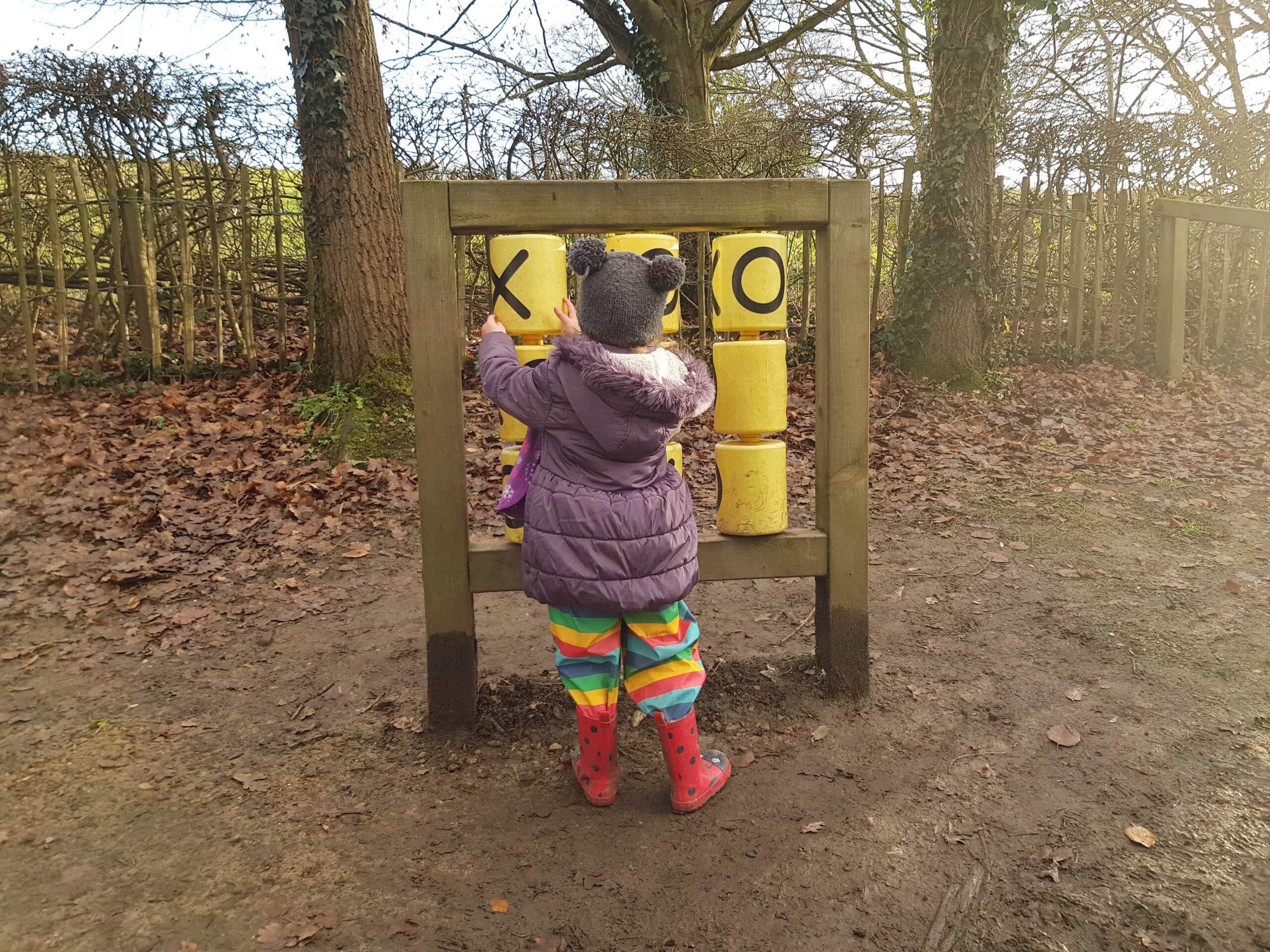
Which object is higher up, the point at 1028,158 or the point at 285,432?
the point at 1028,158

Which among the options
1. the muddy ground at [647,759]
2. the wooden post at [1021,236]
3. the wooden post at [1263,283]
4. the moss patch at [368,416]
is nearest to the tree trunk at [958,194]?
the wooden post at [1021,236]

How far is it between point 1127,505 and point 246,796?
516 centimetres

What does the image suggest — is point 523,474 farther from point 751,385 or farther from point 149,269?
point 149,269

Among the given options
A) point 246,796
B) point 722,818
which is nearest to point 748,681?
point 722,818

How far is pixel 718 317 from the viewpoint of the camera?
3068mm

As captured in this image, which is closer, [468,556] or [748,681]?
[468,556]

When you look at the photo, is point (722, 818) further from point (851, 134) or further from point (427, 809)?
point (851, 134)

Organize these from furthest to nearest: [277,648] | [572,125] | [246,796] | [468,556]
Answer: [572,125] → [277,648] → [468,556] → [246,796]

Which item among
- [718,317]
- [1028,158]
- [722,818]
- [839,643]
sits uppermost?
[1028,158]

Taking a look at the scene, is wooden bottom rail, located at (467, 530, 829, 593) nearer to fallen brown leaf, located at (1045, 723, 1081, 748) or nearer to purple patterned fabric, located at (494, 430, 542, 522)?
purple patterned fabric, located at (494, 430, 542, 522)

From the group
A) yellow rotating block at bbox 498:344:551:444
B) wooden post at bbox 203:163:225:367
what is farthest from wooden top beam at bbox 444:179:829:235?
wooden post at bbox 203:163:225:367

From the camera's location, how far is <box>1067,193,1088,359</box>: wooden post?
9492 mm

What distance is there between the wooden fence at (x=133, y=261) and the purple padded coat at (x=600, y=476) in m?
5.89

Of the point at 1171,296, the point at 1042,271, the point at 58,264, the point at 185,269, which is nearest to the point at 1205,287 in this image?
the point at 1171,296
